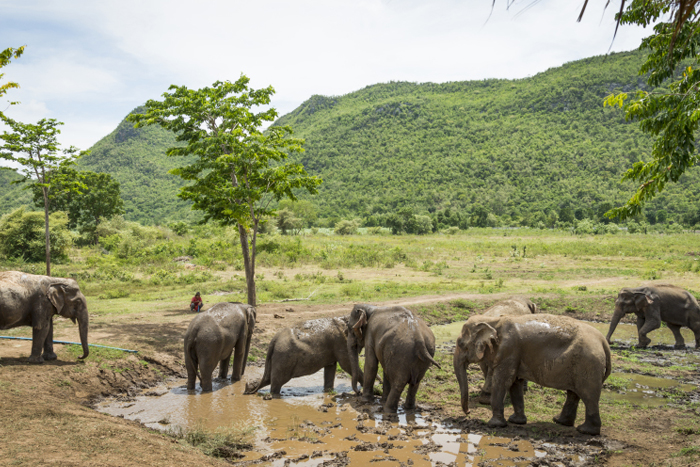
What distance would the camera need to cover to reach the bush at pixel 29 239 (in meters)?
36.1

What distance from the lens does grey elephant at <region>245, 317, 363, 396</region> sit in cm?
1022

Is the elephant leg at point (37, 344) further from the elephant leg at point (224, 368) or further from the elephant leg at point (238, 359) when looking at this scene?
the elephant leg at point (238, 359)

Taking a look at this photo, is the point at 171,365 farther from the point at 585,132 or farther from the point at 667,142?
the point at 585,132

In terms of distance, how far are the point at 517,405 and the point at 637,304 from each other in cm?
913

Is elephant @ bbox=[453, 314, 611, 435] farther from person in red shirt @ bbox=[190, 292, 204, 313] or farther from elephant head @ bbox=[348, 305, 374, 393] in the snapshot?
person in red shirt @ bbox=[190, 292, 204, 313]

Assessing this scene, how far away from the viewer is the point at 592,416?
25.5 ft

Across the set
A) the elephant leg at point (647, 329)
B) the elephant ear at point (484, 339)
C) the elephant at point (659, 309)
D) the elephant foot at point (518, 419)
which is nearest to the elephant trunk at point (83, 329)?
the elephant ear at point (484, 339)

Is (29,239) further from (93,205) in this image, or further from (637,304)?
(637,304)

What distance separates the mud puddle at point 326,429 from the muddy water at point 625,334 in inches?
264

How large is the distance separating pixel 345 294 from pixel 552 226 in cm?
7766

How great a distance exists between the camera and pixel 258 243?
4028cm

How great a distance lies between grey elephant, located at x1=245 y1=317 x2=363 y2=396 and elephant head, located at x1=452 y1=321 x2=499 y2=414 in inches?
110

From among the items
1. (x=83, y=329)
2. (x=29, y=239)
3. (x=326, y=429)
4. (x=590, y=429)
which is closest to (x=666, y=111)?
(x=590, y=429)

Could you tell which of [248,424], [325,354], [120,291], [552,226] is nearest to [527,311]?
[325,354]
